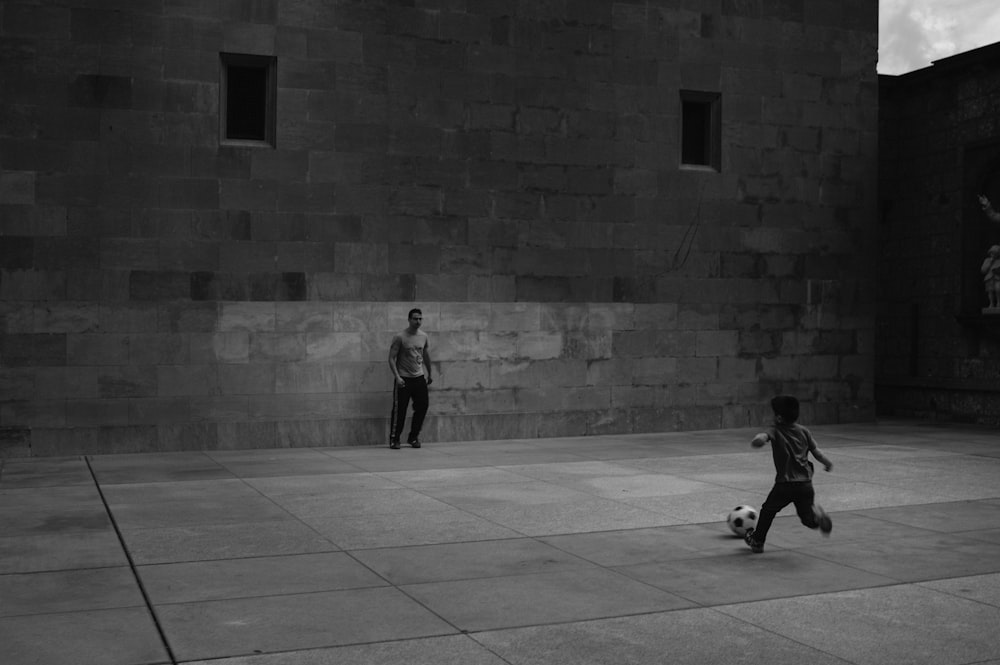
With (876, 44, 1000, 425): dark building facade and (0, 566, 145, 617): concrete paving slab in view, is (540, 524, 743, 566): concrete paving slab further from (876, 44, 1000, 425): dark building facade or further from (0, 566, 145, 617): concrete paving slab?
(876, 44, 1000, 425): dark building facade

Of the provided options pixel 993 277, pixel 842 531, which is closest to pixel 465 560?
pixel 842 531

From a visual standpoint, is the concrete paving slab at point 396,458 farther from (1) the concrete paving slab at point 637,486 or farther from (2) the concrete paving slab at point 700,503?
(2) the concrete paving slab at point 700,503

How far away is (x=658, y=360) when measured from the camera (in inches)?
763

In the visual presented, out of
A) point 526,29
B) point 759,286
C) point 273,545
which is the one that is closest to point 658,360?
point 759,286

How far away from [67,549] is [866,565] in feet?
21.7

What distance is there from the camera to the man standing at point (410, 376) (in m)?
16.9

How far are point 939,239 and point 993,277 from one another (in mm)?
1866

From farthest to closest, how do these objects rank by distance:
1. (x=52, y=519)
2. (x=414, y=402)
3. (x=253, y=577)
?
(x=414, y=402) → (x=52, y=519) → (x=253, y=577)

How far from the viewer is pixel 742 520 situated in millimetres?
9773

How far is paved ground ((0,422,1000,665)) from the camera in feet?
21.9

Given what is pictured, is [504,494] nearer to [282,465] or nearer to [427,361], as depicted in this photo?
[282,465]

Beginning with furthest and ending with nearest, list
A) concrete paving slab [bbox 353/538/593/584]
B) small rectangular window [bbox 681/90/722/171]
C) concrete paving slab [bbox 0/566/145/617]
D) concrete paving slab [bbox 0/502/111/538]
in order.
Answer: small rectangular window [bbox 681/90/722/171] < concrete paving slab [bbox 0/502/111/538] < concrete paving slab [bbox 353/538/593/584] < concrete paving slab [bbox 0/566/145/617]

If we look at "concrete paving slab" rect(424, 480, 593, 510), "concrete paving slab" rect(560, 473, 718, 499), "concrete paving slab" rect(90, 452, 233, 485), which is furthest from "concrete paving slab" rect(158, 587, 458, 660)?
"concrete paving slab" rect(90, 452, 233, 485)

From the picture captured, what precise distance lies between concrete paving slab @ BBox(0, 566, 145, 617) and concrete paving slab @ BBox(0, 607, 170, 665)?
0.18m
